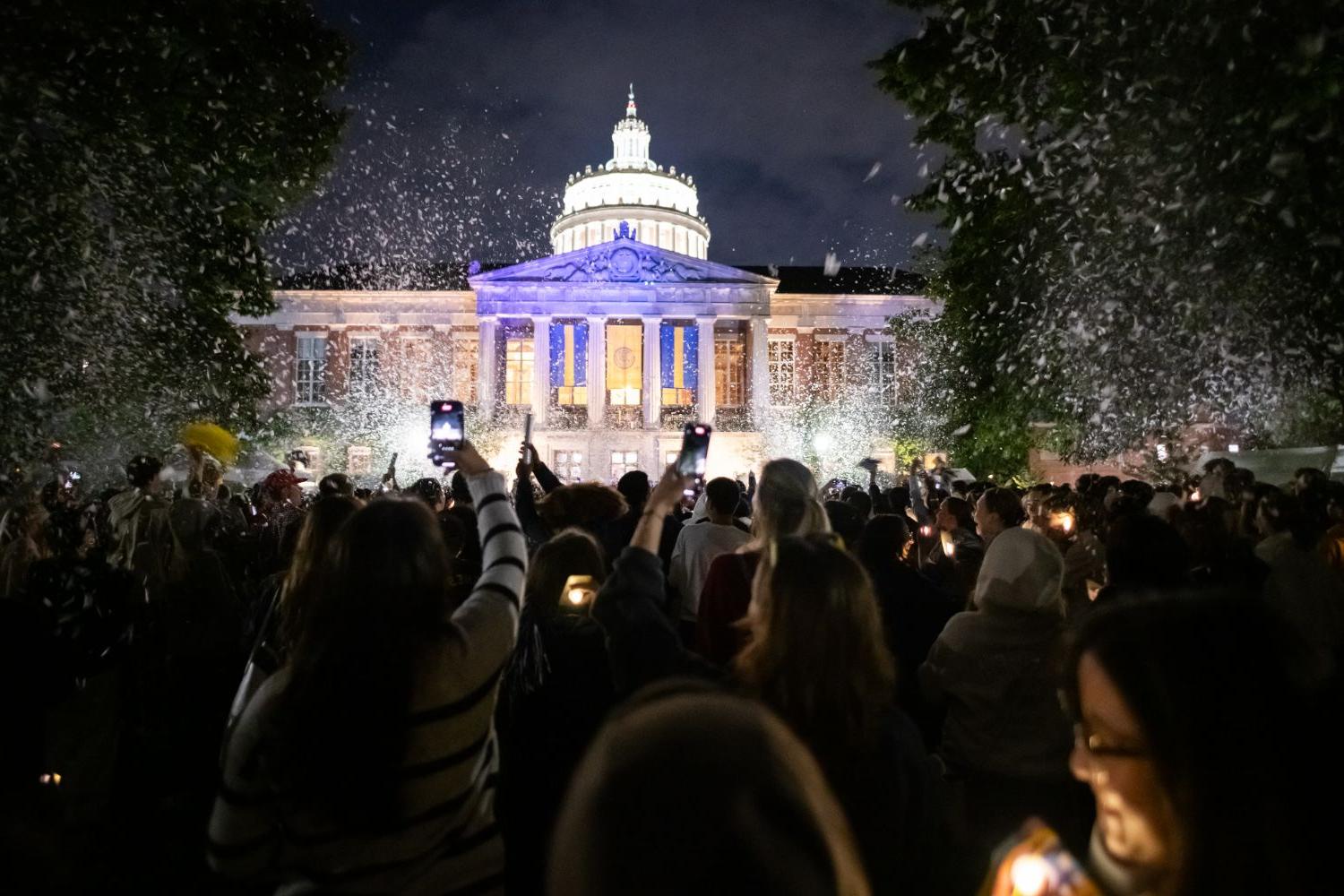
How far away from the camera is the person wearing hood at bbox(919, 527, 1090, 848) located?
3.23m

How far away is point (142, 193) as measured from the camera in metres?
13.3

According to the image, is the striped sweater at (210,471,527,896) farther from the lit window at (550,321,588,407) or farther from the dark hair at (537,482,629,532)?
the lit window at (550,321,588,407)

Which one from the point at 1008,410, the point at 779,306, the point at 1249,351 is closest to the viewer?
the point at 1249,351

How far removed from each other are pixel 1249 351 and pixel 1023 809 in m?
9.99

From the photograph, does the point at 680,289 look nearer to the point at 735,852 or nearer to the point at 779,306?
the point at 779,306

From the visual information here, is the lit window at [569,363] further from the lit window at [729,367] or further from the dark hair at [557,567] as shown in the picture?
the dark hair at [557,567]

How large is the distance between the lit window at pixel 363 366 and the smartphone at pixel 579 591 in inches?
1769

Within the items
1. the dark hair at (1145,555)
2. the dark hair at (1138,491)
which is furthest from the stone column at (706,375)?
the dark hair at (1145,555)

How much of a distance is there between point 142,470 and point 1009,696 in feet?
18.1

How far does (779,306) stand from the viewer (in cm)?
4906

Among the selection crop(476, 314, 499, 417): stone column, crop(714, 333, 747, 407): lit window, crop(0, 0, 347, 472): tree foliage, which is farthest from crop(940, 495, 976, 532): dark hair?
crop(714, 333, 747, 407): lit window

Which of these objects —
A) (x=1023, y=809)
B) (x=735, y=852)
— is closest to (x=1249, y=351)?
(x=1023, y=809)

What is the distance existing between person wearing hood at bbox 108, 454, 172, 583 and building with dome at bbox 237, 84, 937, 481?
3587cm

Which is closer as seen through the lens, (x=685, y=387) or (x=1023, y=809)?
(x=1023, y=809)
